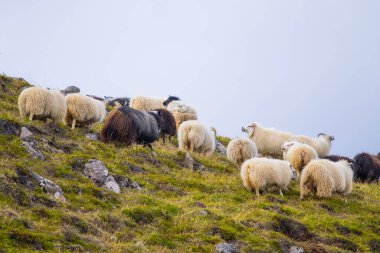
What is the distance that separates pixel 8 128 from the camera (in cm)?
1549

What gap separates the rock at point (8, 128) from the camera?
50.1 ft

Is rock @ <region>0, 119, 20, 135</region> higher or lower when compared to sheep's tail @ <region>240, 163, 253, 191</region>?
higher

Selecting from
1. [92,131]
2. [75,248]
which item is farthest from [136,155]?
[75,248]

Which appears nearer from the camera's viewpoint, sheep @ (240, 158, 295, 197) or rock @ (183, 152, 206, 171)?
sheep @ (240, 158, 295, 197)

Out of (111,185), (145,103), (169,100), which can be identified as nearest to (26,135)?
(111,185)

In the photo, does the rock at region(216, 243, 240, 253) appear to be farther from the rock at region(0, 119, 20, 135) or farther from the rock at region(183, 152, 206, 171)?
the rock at region(183, 152, 206, 171)

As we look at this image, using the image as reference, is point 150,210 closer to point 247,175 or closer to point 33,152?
point 33,152

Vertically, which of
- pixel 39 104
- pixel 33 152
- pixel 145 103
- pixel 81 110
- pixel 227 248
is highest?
pixel 39 104

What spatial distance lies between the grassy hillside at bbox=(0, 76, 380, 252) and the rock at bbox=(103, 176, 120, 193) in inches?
9.9

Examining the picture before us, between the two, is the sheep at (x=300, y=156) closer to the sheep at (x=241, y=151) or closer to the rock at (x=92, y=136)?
the sheep at (x=241, y=151)

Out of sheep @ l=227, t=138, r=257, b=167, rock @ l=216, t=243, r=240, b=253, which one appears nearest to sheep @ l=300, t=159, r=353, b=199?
sheep @ l=227, t=138, r=257, b=167

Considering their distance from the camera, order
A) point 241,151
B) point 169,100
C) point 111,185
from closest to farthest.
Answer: point 111,185
point 241,151
point 169,100

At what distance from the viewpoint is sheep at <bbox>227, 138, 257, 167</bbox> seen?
70.2 feet

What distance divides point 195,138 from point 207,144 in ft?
2.66
